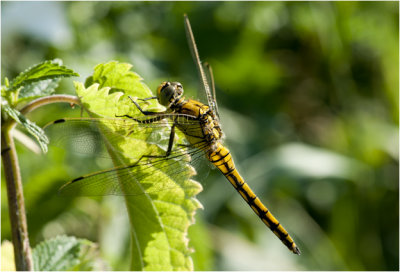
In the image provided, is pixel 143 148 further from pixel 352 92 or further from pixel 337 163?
pixel 352 92

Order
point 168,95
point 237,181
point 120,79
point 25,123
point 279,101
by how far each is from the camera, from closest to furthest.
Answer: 1. point 25,123
2. point 120,79
3. point 168,95
4. point 237,181
5. point 279,101

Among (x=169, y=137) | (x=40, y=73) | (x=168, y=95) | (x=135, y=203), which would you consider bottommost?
(x=135, y=203)

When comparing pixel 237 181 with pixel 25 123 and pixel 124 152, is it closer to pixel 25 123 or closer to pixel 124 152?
pixel 124 152

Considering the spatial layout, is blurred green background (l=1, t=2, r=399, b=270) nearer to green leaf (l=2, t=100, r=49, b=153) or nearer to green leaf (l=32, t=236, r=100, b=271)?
green leaf (l=32, t=236, r=100, b=271)

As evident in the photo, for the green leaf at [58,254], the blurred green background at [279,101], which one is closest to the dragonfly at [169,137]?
the green leaf at [58,254]

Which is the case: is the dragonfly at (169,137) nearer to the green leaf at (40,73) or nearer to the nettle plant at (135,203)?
the nettle plant at (135,203)

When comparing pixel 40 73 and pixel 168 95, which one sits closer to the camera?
pixel 40 73

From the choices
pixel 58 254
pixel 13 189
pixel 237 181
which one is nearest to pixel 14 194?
pixel 13 189
